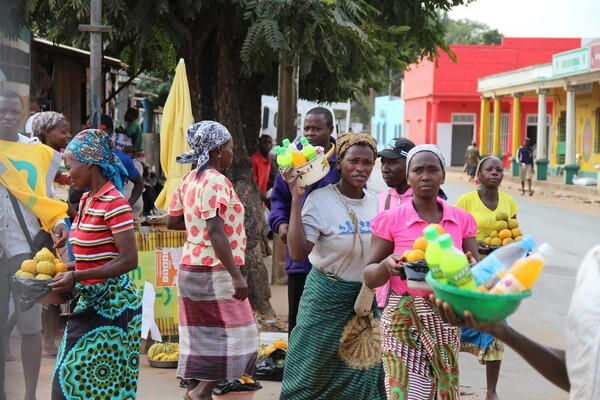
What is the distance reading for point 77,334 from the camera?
4676 mm

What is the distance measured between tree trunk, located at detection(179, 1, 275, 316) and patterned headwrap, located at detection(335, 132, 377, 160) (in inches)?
142

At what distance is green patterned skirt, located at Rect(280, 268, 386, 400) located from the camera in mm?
5316

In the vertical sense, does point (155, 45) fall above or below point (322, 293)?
above

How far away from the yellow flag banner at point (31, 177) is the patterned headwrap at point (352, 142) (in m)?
1.83

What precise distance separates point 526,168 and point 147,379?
86.8 ft

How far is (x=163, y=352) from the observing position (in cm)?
767

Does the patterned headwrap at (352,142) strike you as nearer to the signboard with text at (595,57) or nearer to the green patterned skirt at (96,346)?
the green patterned skirt at (96,346)

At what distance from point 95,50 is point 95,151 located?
2.70 meters

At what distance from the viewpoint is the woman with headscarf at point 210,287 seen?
577cm

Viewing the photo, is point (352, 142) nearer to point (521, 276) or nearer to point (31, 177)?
point (31, 177)

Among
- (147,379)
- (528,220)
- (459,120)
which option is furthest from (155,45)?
(459,120)

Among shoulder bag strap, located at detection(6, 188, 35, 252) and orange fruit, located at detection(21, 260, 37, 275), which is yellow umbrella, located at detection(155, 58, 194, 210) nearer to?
shoulder bag strap, located at detection(6, 188, 35, 252)

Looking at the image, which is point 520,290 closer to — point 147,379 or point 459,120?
point 147,379

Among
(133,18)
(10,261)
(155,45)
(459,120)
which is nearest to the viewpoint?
(10,261)
